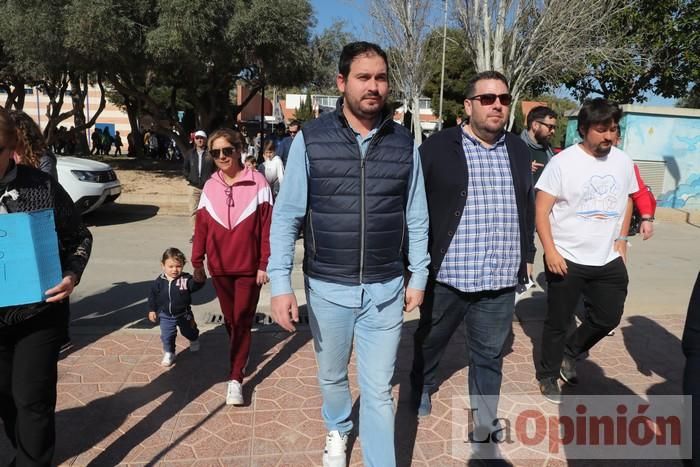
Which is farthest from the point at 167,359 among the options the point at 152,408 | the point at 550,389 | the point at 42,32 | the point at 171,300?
the point at 42,32

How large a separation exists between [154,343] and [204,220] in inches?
57.6

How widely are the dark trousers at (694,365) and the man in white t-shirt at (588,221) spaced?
4.47ft

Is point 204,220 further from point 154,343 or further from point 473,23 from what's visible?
point 473,23

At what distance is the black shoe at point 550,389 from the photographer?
3.62 meters

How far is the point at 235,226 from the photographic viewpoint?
347cm

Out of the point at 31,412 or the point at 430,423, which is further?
the point at 430,423

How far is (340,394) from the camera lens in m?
2.69

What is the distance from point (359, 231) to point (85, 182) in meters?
8.68

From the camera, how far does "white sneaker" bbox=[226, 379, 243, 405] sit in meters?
3.45

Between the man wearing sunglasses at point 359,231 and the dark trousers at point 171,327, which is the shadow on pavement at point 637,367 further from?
the dark trousers at point 171,327

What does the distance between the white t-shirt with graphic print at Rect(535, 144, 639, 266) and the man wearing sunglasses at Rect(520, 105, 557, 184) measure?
1.42m

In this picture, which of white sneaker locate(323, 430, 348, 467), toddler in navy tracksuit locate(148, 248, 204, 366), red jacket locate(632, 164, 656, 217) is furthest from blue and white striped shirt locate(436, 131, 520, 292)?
toddler in navy tracksuit locate(148, 248, 204, 366)

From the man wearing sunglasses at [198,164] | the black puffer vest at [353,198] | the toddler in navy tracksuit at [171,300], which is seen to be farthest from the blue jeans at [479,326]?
the man wearing sunglasses at [198,164]

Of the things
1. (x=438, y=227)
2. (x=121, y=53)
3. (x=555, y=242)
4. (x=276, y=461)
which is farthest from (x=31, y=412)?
(x=121, y=53)
